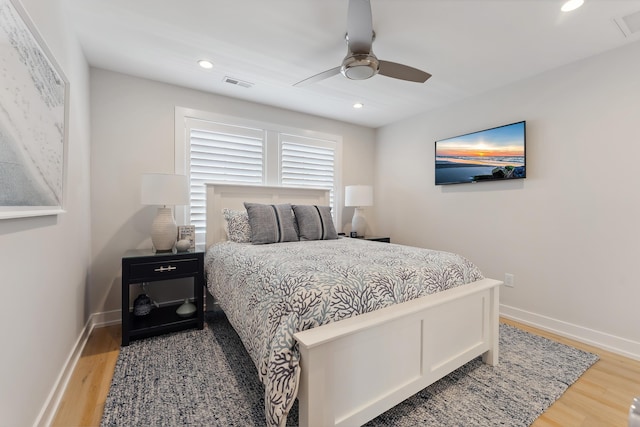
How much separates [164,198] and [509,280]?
3506 millimetres

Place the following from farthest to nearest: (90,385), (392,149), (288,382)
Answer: (392,149), (90,385), (288,382)

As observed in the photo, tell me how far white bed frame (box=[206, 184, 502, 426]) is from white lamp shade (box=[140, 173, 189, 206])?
1.87 metres

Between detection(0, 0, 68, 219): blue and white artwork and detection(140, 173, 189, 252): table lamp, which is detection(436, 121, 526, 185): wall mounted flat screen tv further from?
detection(0, 0, 68, 219): blue and white artwork

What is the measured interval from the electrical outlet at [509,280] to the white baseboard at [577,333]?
0.24 m

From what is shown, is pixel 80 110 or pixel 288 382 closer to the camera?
pixel 288 382

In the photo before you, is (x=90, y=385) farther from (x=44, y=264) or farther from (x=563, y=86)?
(x=563, y=86)

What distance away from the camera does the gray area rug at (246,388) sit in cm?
149

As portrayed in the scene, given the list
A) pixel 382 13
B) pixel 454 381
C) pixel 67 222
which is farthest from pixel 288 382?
pixel 382 13

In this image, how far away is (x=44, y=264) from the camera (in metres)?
1.47

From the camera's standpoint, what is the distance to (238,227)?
288 cm

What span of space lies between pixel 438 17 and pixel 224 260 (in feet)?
8.03

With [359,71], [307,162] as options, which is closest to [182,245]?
[307,162]

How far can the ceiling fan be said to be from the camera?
1.69 m

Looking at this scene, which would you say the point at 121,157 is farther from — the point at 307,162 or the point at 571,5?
the point at 571,5
